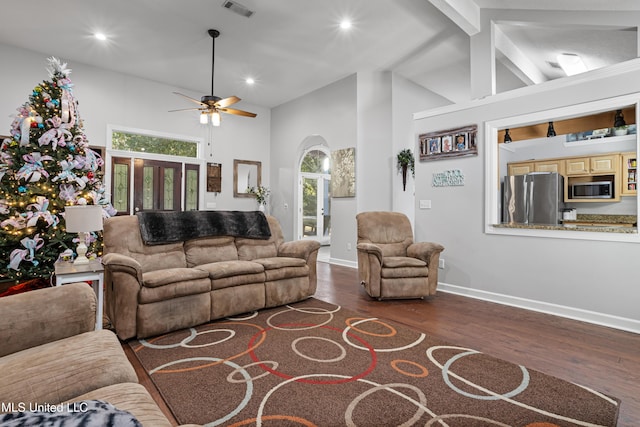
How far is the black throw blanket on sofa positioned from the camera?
3.16m

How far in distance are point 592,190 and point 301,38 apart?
5230 mm

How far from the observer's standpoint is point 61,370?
1.13 meters

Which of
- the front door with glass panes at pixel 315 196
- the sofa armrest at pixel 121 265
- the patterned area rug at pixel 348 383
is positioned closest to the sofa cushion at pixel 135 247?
the sofa armrest at pixel 121 265

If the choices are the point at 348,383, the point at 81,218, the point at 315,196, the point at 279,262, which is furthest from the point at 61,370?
the point at 315,196

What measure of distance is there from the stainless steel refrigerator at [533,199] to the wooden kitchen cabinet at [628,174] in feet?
3.85

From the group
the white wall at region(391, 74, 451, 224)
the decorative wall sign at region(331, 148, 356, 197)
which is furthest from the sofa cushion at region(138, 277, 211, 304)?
the white wall at region(391, 74, 451, 224)

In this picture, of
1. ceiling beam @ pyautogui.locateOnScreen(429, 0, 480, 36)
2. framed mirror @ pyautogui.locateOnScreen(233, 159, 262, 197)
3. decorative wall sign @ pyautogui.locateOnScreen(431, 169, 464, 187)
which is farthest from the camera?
Result: framed mirror @ pyautogui.locateOnScreen(233, 159, 262, 197)

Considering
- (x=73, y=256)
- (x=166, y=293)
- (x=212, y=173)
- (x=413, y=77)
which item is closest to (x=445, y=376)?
(x=166, y=293)

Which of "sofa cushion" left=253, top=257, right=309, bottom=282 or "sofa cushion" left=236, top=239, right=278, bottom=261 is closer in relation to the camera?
"sofa cushion" left=253, top=257, right=309, bottom=282

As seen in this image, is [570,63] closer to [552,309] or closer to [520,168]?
[520,168]

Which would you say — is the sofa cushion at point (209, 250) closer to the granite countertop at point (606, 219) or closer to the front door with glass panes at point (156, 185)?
the front door with glass panes at point (156, 185)

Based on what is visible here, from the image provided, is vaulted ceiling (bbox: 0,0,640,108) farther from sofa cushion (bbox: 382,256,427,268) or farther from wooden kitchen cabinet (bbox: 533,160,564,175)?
sofa cushion (bbox: 382,256,427,268)

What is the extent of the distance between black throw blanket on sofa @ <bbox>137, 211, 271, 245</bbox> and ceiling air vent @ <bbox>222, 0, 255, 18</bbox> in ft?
8.31

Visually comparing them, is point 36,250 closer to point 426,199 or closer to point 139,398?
point 139,398
